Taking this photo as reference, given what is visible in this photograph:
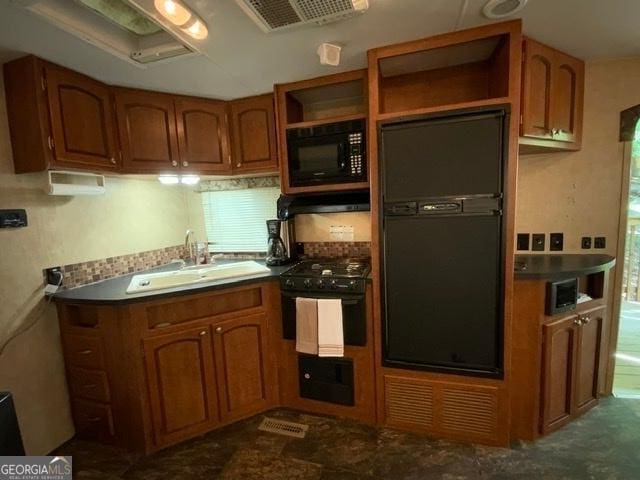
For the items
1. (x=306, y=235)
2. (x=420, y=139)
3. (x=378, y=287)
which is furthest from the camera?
(x=306, y=235)

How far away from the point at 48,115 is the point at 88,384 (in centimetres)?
153

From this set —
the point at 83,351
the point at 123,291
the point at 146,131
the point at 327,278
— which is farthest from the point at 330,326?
the point at 146,131

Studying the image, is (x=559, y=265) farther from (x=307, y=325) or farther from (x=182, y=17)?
(x=182, y=17)

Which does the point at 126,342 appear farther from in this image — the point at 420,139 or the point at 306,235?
the point at 420,139

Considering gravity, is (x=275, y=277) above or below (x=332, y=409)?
above

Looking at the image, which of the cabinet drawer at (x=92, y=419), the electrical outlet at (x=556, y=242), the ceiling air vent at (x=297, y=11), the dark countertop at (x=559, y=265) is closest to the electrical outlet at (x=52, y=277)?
the cabinet drawer at (x=92, y=419)

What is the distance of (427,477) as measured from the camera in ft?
5.01

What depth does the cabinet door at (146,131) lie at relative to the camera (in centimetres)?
195

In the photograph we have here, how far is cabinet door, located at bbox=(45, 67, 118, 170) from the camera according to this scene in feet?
5.30

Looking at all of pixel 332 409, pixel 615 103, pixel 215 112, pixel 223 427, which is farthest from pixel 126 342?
pixel 615 103

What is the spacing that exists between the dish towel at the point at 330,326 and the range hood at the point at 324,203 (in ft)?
1.97

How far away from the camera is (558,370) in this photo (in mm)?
1743

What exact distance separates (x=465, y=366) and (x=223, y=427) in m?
1.55

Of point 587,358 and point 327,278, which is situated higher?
point 327,278
